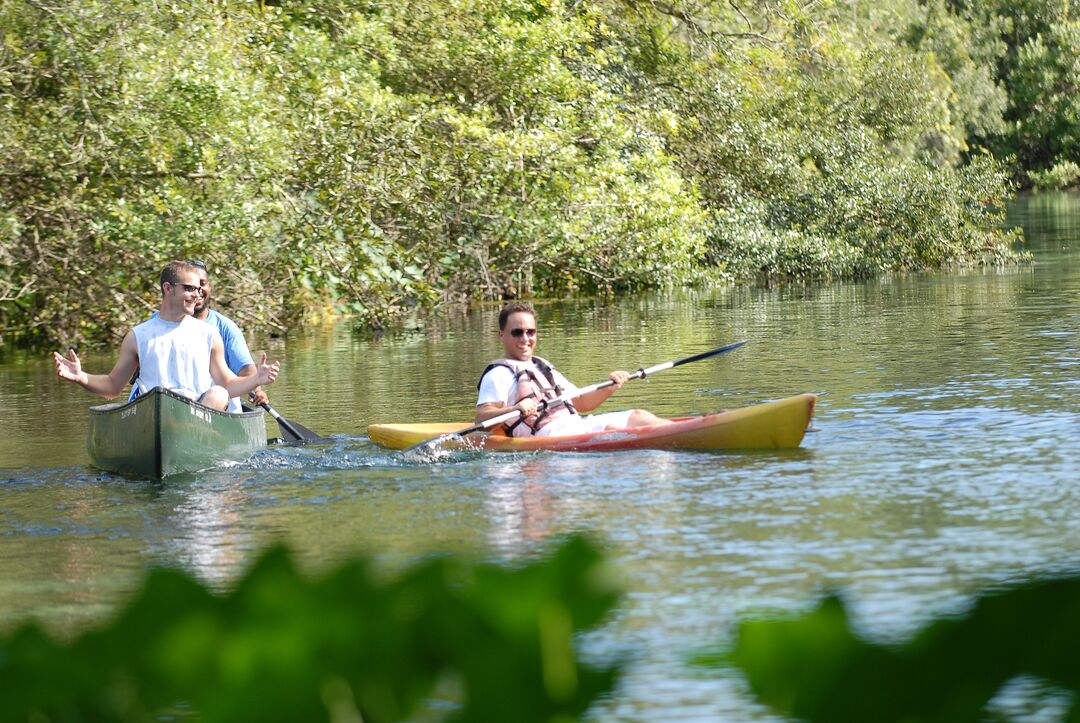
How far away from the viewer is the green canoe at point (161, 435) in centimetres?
874

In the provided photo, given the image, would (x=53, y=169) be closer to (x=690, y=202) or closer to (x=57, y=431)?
(x=57, y=431)

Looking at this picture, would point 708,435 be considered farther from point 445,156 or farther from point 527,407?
point 445,156

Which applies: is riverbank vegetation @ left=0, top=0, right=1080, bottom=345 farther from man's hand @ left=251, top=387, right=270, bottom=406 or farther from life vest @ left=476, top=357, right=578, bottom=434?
life vest @ left=476, top=357, right=578, bottom=434

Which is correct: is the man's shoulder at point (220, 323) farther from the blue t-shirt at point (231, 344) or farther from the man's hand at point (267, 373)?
the man's hand at point (267, 373)

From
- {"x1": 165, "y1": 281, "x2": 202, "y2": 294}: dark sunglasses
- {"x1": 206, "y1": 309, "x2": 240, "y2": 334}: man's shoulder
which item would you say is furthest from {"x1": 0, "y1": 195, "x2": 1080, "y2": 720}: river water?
{"x1": 165, "y1": 281, "x2": 202, "y2": 294}: dark sunglasses

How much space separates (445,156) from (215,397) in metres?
10.6

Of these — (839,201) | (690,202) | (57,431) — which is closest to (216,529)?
(57,431)

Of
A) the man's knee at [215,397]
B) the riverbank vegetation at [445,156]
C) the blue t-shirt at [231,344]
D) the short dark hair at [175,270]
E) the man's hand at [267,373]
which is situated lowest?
the man's knee at [215,397]

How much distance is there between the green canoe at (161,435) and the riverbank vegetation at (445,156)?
275 inches

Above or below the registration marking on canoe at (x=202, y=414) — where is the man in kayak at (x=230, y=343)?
above

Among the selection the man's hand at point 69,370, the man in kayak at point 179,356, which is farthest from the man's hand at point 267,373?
the man's hand at point 69,370

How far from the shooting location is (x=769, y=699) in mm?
692

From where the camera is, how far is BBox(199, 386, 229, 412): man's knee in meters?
9.24

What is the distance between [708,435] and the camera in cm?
898
